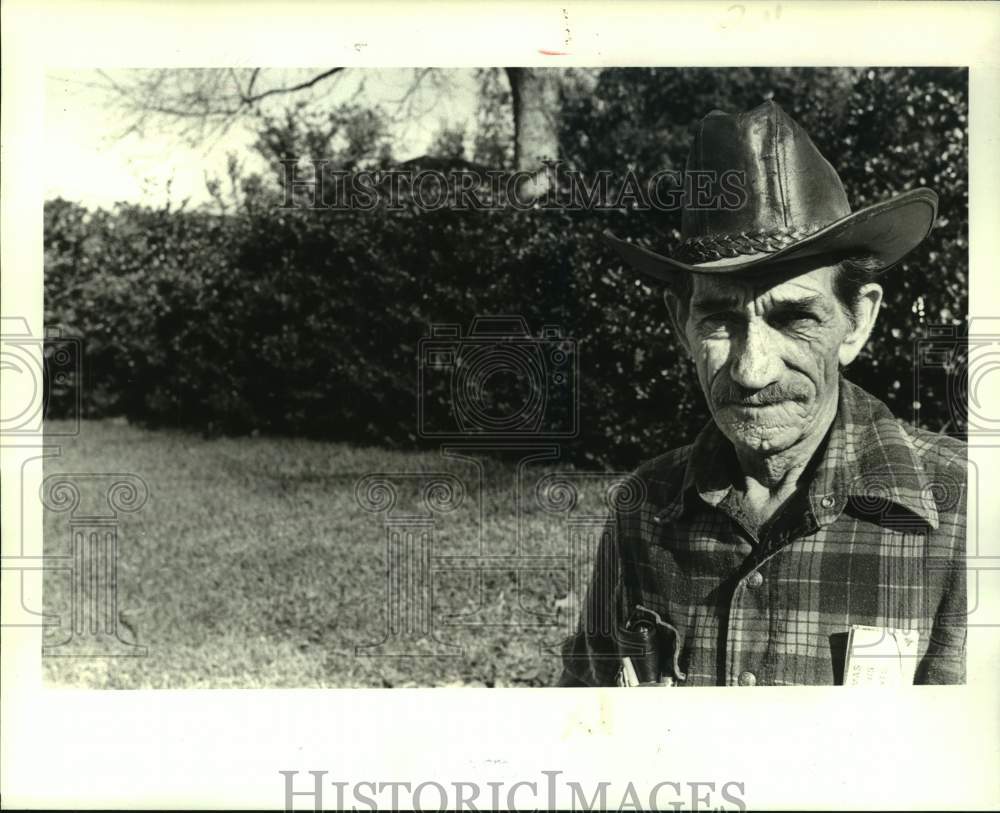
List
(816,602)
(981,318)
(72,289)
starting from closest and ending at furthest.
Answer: (816,602) → (981,318) → (72,289)

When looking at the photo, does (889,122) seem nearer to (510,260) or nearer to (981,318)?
(981,318)

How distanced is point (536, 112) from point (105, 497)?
2187 millimetres

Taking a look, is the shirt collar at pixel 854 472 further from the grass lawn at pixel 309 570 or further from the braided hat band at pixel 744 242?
the braided hat band at pixel 744 242

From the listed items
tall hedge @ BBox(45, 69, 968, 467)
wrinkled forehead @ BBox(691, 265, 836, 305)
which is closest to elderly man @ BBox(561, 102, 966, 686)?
wrinkled forehead @ BBox(691, 265, 836, 305)

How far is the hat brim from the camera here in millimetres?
3262

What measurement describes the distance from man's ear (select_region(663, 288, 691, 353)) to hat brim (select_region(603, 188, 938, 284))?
6cm

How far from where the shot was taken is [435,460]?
369 centimetres

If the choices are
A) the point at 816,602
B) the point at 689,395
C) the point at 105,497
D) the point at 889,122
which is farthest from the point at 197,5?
the point at 816,602

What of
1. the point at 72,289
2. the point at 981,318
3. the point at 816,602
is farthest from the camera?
the point at 72,289

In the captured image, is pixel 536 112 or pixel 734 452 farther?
pixel 536 112

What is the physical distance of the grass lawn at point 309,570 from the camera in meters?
3.64

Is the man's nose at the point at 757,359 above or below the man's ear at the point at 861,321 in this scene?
below

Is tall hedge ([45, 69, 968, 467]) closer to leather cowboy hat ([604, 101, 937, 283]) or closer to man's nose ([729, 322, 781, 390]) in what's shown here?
leather cowboy hat ([604, 101, 937, 283])

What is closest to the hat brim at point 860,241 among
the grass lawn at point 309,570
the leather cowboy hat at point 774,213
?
the leather cowboy hat at point 774,213
